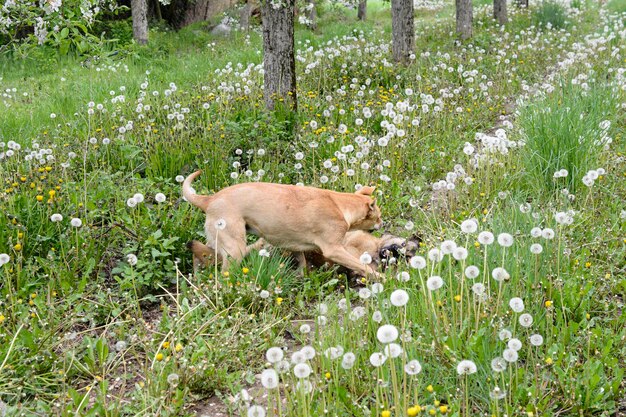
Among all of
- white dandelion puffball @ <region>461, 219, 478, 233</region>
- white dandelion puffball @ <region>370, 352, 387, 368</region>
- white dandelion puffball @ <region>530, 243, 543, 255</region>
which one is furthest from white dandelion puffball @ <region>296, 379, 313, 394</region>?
white dandelion puffball @ <region>530, 243, 543, 255</region>

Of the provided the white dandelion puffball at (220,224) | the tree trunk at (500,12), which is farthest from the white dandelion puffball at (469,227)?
the tree trunk at (500,12)

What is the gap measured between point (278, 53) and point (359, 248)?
361cm

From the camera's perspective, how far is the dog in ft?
16.6

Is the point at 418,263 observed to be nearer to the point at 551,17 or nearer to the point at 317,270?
the point at 317,270

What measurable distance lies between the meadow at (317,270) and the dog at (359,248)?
17 centimetres

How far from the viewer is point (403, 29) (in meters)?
11.7

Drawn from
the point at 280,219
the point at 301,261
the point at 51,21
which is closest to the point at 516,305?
the point at 280,219

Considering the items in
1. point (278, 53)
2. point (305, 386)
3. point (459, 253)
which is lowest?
point (305, 386)

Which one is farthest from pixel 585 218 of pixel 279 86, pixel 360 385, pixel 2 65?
pixel 2 65

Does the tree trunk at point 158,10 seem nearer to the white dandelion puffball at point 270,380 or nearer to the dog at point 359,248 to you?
the dog at point 359,248

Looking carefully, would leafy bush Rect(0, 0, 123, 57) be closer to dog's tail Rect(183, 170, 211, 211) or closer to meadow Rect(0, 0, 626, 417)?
meadow Rect(0, 0, 626, 417)

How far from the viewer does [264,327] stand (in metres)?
4.19

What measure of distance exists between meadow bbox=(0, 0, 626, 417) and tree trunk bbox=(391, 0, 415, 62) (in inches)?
61.4

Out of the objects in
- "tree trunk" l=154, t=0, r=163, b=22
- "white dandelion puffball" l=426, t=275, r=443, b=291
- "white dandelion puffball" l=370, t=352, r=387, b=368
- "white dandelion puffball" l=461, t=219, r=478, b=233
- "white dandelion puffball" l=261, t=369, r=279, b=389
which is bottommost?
"white dandelion puffball" l=261, t=369, r=279, b=389
